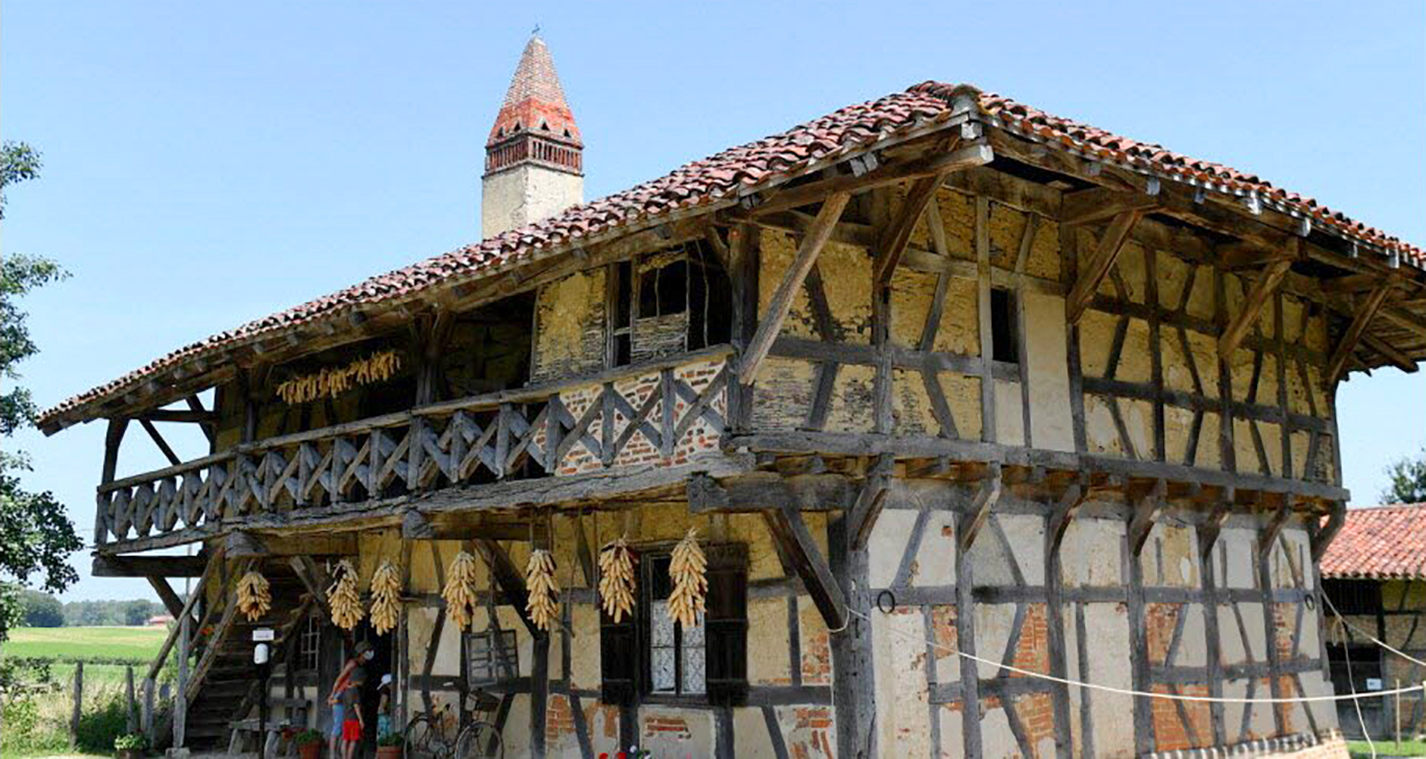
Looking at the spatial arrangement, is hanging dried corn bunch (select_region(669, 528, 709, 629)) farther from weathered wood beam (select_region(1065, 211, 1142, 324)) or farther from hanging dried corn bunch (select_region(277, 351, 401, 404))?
hanging dried corn bunch (select_region(277, 351, 401, 404))

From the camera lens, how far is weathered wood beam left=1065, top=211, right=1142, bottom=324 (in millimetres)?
12164

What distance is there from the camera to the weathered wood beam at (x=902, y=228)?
34.9 feet

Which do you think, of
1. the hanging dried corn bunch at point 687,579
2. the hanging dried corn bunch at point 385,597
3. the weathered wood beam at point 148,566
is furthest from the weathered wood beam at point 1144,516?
the weathered wood beam at point 148,566

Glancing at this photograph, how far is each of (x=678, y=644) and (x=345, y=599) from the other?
4833 mm

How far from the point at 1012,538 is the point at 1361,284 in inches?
227

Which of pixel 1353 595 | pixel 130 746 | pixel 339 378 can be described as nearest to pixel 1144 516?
pixel 339 378

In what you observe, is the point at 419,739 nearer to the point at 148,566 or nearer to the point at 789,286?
the point at 148,566

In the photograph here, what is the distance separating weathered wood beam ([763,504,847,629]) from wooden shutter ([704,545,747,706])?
3.16ft

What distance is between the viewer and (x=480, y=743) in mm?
14000

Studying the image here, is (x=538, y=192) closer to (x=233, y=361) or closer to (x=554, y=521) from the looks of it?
(x=233, y=361)

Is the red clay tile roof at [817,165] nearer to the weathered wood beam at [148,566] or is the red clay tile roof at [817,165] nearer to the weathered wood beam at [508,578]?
the weathered wood beam at [508,578]

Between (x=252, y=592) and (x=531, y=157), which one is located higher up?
(x=531, y=157)

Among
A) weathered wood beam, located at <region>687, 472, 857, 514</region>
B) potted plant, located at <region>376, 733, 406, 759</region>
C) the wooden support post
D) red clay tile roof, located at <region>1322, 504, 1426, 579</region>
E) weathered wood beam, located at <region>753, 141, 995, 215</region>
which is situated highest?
weathered wood beam, located at <region>753, 141, 995, 215</region>

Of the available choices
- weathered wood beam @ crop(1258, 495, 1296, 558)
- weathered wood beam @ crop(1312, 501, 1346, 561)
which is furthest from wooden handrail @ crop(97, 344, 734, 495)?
weathered wood beam @ crop(1312, 501, 1346, 561)
